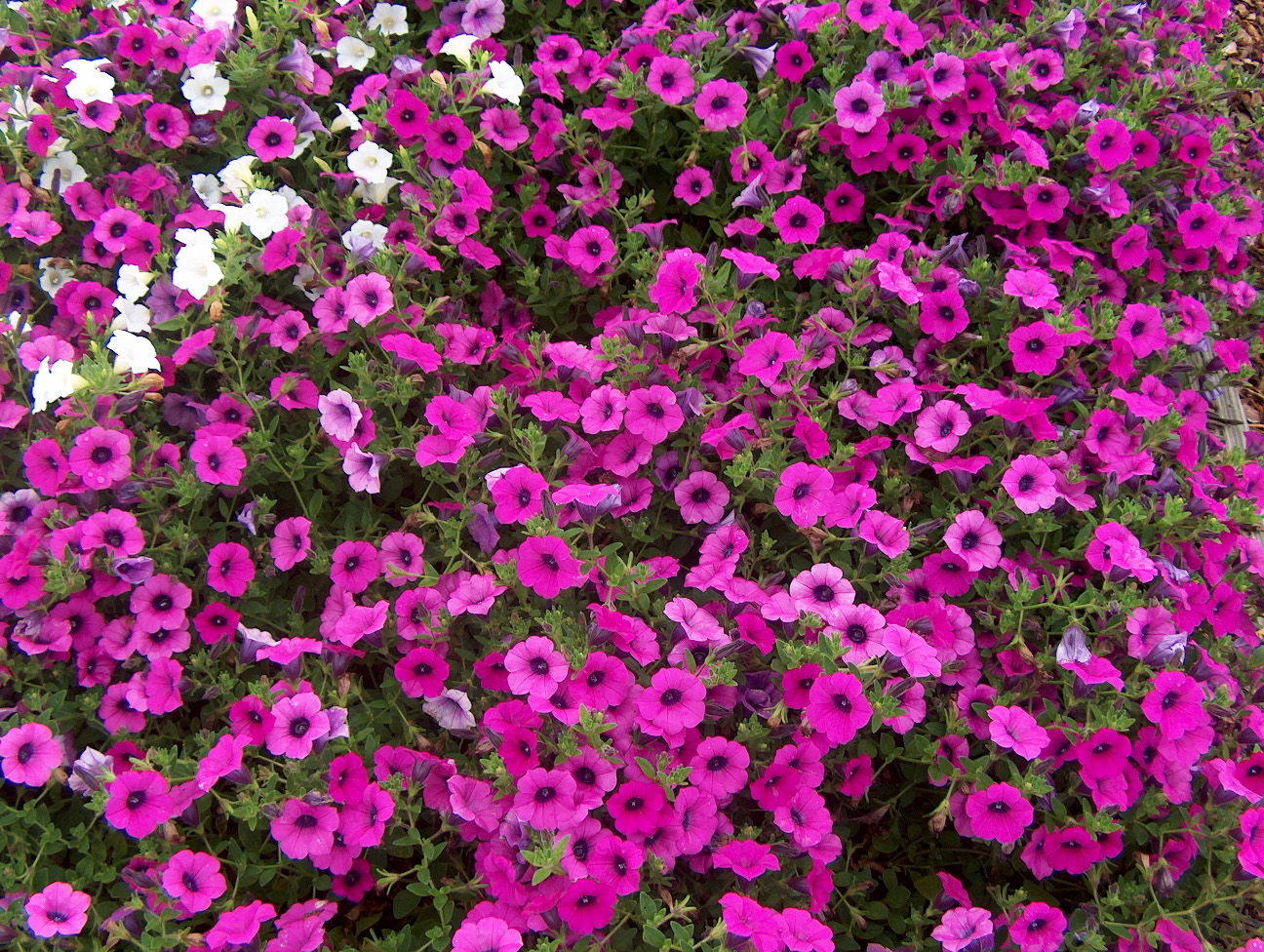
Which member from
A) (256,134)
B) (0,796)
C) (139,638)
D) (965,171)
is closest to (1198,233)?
(965,171)

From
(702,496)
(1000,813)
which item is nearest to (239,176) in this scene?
(702,496)

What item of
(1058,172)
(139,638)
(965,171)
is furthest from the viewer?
(1058,172)

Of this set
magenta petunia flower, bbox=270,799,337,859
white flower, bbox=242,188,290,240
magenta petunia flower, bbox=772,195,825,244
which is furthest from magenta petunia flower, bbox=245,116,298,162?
magenta petunia flower, bbox=270,799,337,859

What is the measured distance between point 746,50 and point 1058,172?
4.27 feet

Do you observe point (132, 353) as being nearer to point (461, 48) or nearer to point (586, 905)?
point (461, 48)

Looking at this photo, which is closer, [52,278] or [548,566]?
[548,566]

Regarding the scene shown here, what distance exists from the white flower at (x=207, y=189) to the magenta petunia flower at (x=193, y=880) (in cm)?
220

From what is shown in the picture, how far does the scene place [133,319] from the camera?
297cm

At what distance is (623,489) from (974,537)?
3.42 ft

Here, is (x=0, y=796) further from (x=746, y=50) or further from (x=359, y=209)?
(x=746, y=50)

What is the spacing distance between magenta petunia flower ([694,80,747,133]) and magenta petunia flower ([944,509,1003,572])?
1667mm

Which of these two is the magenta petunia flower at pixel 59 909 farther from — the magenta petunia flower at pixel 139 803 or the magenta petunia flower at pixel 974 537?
the magenta petunia flower at pixel 974 537

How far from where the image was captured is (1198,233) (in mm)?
3490

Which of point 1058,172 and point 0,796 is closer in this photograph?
point 0,796
